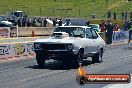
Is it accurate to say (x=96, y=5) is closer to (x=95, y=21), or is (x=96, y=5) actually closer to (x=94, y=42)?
(x=95, y=21)

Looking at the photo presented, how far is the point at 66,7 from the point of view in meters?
90.5

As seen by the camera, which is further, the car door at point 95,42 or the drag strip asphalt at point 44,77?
the car door at point 95,42

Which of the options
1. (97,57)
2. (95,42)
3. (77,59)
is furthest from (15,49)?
(77,59)

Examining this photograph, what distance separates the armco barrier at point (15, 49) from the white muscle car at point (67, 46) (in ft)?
18.5

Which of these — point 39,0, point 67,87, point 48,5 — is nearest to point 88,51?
point 67,87

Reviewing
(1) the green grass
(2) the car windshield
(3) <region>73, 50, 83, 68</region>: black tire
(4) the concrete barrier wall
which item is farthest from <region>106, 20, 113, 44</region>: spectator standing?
(1) the green grass

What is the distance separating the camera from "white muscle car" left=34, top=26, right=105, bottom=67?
18641 millimetres

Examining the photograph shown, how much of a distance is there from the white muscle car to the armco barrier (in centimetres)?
563

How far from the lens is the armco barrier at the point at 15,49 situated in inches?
990

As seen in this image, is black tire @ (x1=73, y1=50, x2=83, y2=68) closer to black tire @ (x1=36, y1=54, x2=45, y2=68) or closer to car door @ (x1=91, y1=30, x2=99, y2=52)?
black tire @ (x1=36, y1=54, x2=45, y2=68)

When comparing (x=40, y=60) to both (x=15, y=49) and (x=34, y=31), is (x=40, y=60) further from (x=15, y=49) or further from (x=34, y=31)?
(x=34, y=31)

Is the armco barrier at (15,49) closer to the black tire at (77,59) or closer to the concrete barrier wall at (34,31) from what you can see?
the black tire at (77,59)

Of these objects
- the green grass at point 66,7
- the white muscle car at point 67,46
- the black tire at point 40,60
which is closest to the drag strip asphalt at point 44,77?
the black tire at point 40,60

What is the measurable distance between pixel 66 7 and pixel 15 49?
64689 mm
